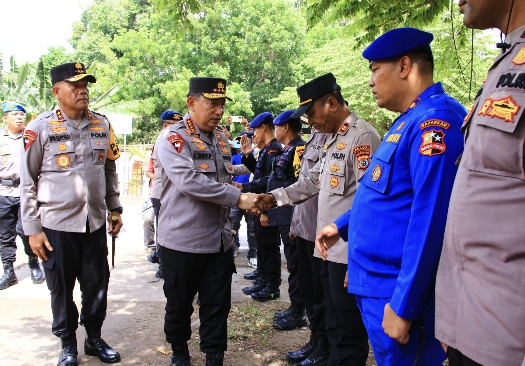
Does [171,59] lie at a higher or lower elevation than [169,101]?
higher

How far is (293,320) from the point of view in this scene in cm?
472

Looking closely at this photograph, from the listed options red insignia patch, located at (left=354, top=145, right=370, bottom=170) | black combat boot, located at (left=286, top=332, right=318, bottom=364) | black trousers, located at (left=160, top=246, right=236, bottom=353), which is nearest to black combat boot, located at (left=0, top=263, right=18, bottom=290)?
black trousers, located at (left=160, top=246, right=236, bottom=353)

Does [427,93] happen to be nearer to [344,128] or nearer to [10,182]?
[344,128]

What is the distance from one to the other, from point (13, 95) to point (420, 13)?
21654 millimetres

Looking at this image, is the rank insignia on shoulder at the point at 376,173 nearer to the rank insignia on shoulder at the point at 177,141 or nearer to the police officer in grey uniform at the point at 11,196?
the rank insignia on shoulder at the point at 177,141

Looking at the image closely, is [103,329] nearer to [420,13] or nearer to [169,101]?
[420,13]

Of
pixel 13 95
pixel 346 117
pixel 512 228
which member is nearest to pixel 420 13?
pixel 346 117

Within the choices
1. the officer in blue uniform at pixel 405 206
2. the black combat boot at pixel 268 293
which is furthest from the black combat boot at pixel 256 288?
the officer in blue uniform at pixel 405 206

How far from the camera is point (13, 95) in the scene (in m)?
21.3

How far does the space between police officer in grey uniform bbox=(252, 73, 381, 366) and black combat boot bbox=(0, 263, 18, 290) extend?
13.2 feet

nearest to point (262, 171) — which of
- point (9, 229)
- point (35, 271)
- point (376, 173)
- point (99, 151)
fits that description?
point (99, 151)

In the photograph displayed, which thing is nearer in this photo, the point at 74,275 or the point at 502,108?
the point at 502,108

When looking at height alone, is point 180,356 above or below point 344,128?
below

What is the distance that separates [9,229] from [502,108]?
653 cm
